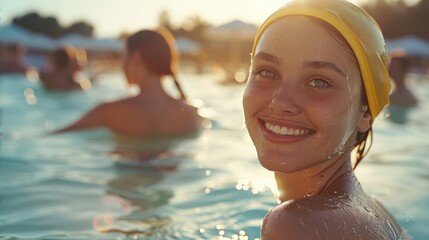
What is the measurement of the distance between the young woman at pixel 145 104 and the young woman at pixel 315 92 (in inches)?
187

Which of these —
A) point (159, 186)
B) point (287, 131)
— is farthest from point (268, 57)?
point (159, 186)

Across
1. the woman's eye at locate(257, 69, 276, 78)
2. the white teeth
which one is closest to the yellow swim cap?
the woman's eye at locate(257, 69, 276, 78)

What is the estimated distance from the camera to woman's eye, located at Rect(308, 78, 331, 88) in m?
2.66

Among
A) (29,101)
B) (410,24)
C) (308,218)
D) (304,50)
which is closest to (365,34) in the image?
(304,50)

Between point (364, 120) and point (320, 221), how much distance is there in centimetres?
76

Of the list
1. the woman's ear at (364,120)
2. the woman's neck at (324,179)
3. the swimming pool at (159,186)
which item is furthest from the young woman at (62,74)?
the woman's ear at (364,120)

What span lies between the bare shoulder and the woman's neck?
0.39m

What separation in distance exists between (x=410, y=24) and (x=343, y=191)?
55261 millimetres

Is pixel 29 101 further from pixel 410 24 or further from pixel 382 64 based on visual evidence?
pixel 410 24

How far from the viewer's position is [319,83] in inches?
105

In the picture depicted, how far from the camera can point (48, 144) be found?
786cm

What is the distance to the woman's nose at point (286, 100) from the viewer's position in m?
2.64

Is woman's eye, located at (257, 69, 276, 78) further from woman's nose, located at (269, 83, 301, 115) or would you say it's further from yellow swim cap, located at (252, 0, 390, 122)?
yellow swim cap, located at (252, 0, 390, 122)

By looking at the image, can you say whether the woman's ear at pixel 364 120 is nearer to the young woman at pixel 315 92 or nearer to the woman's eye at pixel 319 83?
the young woman at pixel 315 92
